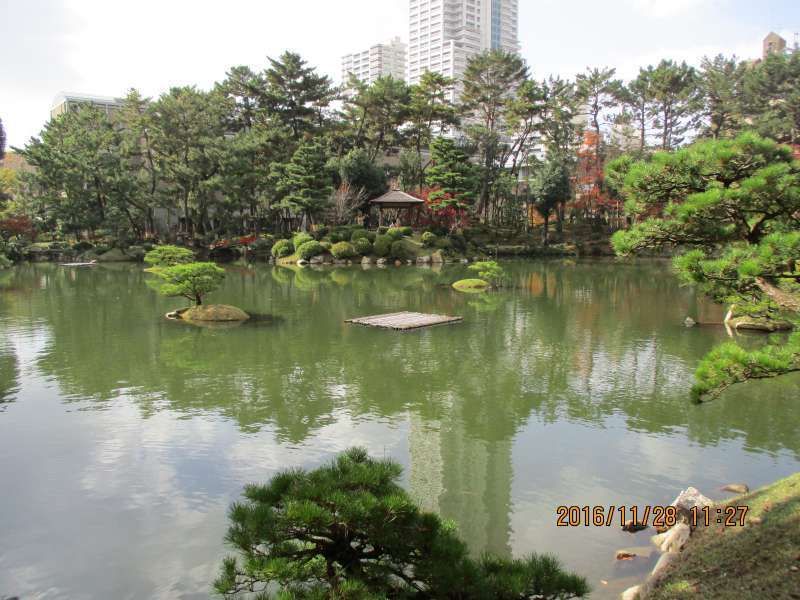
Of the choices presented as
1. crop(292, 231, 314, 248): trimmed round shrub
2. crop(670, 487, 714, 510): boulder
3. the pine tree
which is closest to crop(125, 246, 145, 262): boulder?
crop(292, 231, 314, 248): trimmed round shrub

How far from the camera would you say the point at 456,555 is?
2.87 m

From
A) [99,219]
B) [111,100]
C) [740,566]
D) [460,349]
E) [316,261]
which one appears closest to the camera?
[740,566]

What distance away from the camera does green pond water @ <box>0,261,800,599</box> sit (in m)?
4.77

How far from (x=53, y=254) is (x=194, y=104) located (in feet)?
36.8

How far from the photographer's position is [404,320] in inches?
545

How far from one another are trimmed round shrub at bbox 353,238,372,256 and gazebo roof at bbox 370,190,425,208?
151 inches

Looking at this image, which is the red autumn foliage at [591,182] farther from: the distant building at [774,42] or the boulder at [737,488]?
the boulder at [737,488]

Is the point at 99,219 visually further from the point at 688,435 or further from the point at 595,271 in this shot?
the point at 688,435

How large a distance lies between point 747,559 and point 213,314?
40.7 ft

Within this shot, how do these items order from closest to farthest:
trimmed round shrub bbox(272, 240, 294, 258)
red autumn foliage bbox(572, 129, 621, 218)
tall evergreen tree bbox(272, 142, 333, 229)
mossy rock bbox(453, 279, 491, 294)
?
mossy rock bbox(453, 279, 491, 294) → tall evergreen tree bbox(272, 142, 333, 229) → trimmed round shrub bbox(272, 240, 294, 258) → red autumn foliage bbox(572, 129, 621, 218)

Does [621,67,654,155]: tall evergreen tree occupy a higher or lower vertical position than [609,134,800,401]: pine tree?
higher

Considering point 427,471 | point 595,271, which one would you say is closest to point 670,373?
point 427,471

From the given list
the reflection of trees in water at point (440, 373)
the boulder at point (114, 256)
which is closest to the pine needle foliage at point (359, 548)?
the reflection of trees in water at point (440, 373)

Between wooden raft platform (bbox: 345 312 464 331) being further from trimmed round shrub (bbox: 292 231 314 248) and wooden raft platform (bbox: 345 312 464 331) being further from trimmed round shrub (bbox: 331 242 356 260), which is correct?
trimmed round shrub (bbox: 292 231 314 248)
